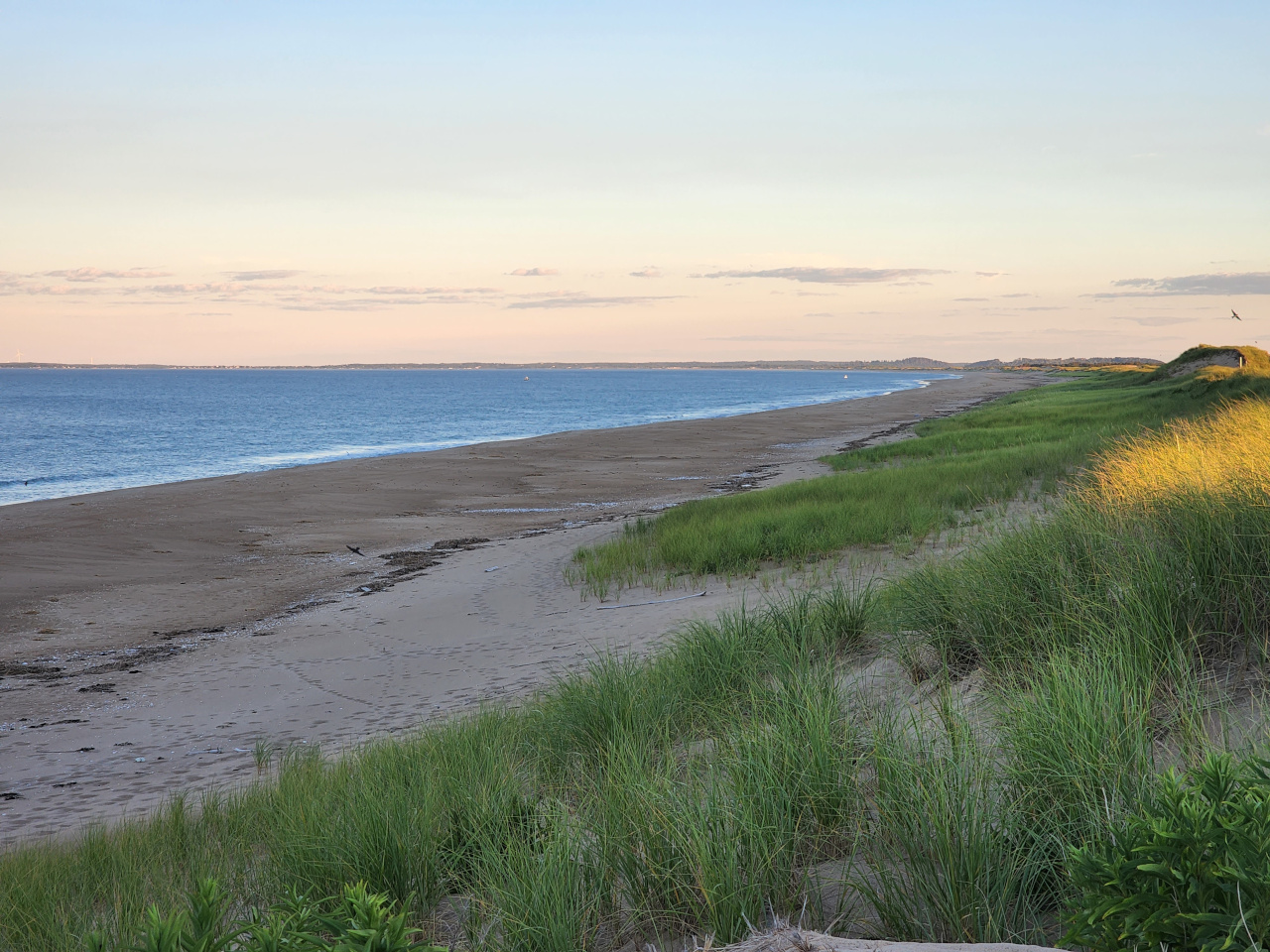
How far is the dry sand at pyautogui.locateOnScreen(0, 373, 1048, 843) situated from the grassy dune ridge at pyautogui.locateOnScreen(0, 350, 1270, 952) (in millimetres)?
2456

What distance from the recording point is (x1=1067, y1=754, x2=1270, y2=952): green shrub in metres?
2.13

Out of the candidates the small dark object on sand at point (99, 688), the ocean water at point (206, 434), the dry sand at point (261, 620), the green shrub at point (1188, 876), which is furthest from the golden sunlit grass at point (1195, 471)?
the ocean water at point (206, 434)

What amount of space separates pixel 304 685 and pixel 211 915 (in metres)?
8.11

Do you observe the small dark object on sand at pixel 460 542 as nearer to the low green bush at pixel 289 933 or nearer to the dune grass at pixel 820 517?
the dune grass at pixel 820 517

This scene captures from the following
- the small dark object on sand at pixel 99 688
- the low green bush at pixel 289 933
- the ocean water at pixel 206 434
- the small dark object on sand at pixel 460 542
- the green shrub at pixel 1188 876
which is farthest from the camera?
the ocean water at pixel 206 434

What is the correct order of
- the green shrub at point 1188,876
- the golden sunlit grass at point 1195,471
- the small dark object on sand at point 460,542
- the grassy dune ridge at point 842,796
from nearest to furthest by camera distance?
the green shrub at point 1188,876
the grassy dune ridge at point 842,796
the golden sunlit grass at point 1195,471
the small dark object on sand at point 460,542

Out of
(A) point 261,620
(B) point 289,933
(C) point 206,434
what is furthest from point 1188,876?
(C) point 206,434

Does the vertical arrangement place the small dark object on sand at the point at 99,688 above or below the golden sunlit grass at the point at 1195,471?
below

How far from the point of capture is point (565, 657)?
9422 mm

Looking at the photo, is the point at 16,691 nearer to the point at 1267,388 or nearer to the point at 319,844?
the point at 319,844

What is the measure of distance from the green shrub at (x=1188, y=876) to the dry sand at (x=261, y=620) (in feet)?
17.4

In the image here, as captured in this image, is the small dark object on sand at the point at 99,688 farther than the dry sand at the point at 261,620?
Yes

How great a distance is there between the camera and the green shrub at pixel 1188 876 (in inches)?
83.8

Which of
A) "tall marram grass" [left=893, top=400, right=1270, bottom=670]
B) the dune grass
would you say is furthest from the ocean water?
"tall marram grass" [left=893, top=400, right=1270, bottom=670]
